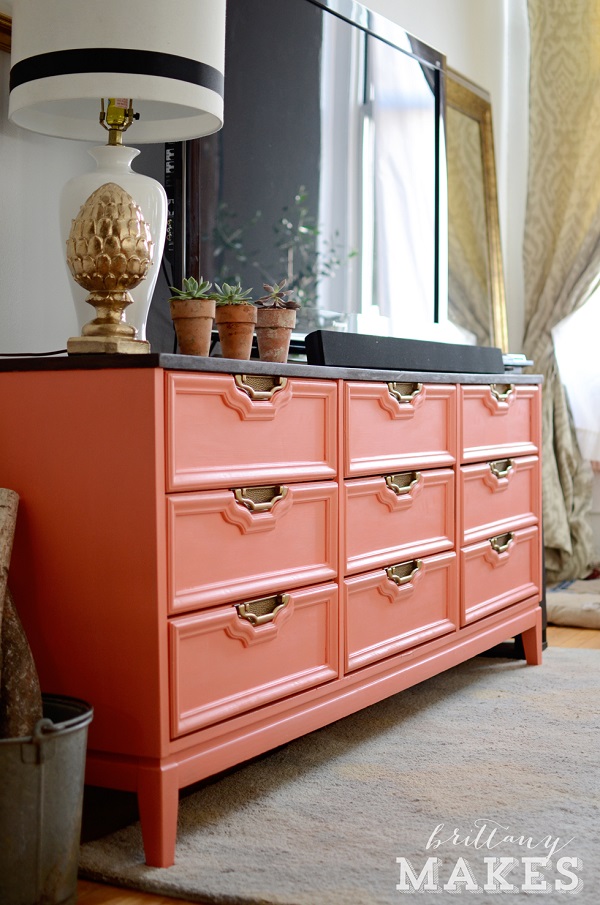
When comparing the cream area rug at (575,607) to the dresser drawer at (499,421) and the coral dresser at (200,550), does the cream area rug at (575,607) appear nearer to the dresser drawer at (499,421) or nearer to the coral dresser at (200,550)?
the dresser drawer at (499,421)

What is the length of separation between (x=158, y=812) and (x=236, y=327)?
806mm

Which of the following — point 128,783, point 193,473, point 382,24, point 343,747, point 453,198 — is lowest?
point 343,747

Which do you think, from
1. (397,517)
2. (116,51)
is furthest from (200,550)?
(116,51)

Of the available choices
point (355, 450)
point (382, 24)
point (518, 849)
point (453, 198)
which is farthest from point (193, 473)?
point (453, 198)

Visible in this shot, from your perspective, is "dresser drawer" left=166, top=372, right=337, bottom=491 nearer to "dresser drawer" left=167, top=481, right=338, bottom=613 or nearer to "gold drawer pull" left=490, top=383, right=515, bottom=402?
"dresser drawer" left=167, top=481, right=338, bottom=613

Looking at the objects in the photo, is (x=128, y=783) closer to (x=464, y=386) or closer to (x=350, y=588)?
(x=350, y=588)

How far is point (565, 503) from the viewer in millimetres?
4023

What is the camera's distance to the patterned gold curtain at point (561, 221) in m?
4.01

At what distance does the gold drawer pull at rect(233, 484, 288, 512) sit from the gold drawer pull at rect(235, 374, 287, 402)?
0.15 metres

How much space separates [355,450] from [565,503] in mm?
2215

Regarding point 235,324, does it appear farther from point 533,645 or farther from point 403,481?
point 533,645

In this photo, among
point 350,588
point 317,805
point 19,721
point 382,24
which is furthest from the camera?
point 382,24

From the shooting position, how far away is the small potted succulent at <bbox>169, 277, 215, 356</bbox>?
1796mm

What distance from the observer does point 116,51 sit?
168 cm
